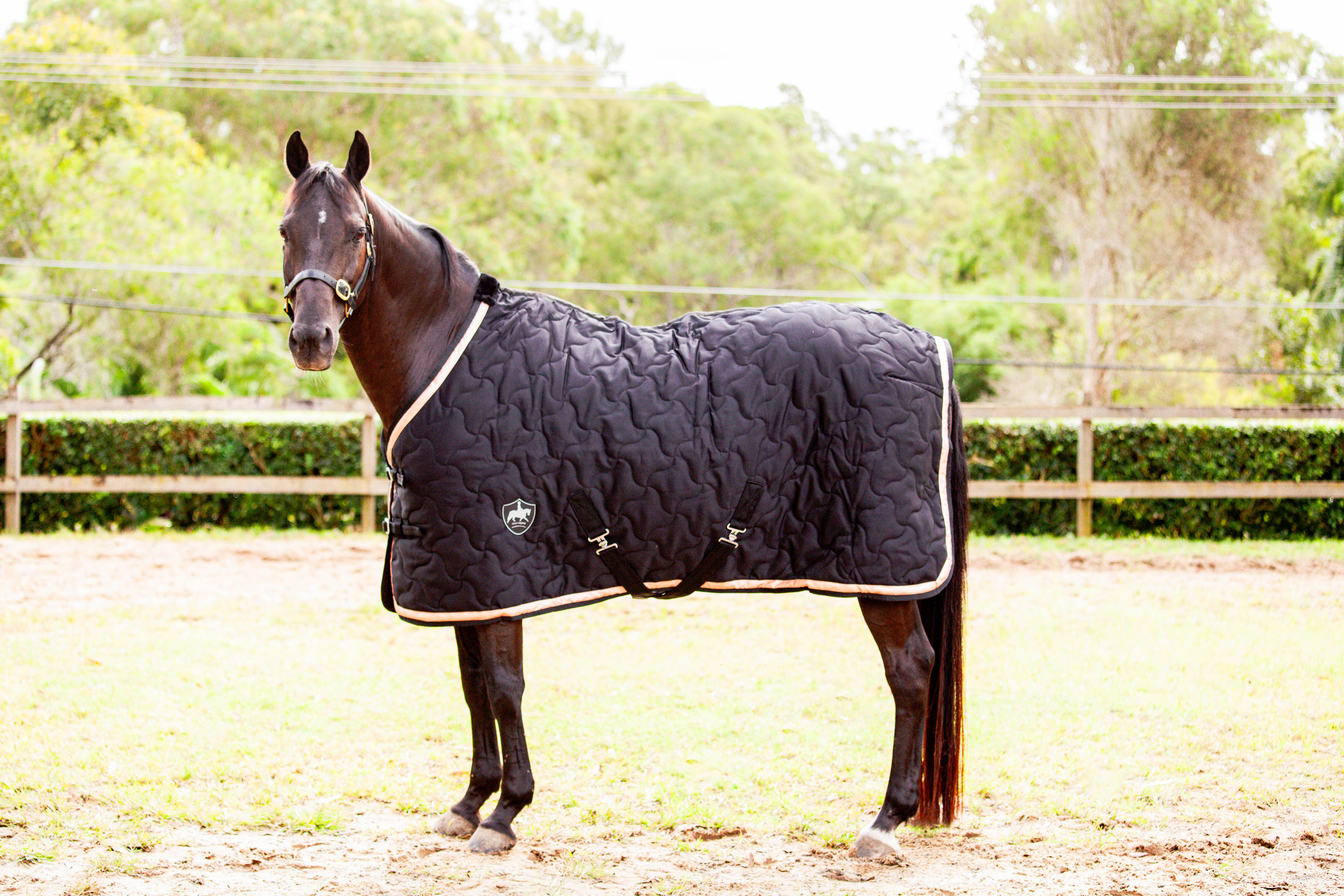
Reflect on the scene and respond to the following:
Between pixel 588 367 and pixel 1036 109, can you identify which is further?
pixel 1036 109

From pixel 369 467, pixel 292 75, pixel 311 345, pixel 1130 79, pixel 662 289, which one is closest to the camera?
pixel 311 345

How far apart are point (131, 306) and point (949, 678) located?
1349 centimetres

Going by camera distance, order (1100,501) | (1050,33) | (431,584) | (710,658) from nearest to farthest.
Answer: (431,584) < (710,658) < (1100,501) < (1050,33)

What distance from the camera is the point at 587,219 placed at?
32.7 metres

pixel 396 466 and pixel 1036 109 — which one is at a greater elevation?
pixel 1036 109

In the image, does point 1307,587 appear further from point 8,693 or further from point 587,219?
point 587,219

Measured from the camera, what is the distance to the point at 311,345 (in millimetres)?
2586

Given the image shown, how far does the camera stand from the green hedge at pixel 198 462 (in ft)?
33.0

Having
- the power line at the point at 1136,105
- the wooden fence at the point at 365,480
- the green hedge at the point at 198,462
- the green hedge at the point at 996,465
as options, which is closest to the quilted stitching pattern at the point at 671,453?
the wooden fence at the point at 365,480

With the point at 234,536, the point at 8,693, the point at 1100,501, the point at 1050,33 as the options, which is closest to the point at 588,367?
the point at 8,693

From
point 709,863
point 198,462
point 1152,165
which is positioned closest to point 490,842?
point 709,863

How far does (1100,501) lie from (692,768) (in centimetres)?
777

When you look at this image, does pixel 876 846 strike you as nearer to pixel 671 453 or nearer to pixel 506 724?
pixel 506 724

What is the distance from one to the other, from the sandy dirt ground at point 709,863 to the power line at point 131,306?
29.9 feet
